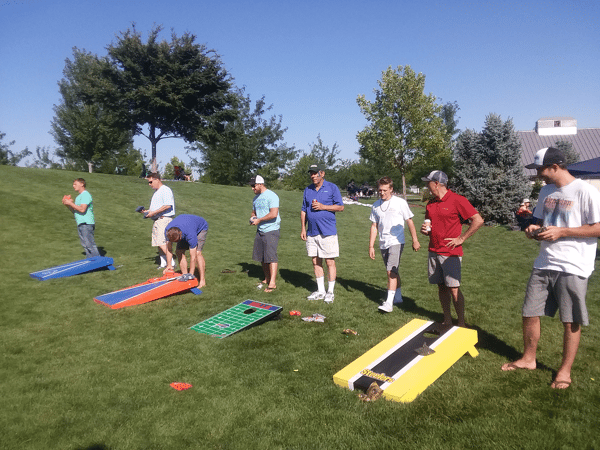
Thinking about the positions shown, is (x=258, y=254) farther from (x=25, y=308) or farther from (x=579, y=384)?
(x=579, y=384)

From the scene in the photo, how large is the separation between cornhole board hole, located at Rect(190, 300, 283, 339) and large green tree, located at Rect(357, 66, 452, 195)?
1133 inches

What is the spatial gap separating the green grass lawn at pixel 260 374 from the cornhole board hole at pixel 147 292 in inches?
6.7

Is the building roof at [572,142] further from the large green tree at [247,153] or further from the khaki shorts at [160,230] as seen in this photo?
the khaki shorts at [160,230]

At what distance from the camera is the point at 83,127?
121 ft

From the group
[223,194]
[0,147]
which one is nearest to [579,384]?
[223,194]

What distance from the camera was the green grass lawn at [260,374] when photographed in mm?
3589

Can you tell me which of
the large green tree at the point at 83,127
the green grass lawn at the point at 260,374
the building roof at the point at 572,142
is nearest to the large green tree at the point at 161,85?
the large green tree at the point at 83,127

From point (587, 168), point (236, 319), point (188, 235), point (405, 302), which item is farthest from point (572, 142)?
point (236, 319)

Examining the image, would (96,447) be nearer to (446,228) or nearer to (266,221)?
(446,228)

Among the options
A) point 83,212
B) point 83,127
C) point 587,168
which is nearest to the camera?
point 83,212

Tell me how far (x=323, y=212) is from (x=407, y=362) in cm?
315

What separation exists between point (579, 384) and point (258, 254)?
5135 mm

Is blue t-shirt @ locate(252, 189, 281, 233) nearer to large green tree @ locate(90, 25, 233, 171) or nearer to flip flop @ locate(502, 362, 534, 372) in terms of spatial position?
flip flop @ locate(502, 362, 534, 372)

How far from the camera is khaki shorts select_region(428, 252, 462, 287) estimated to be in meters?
5.38
